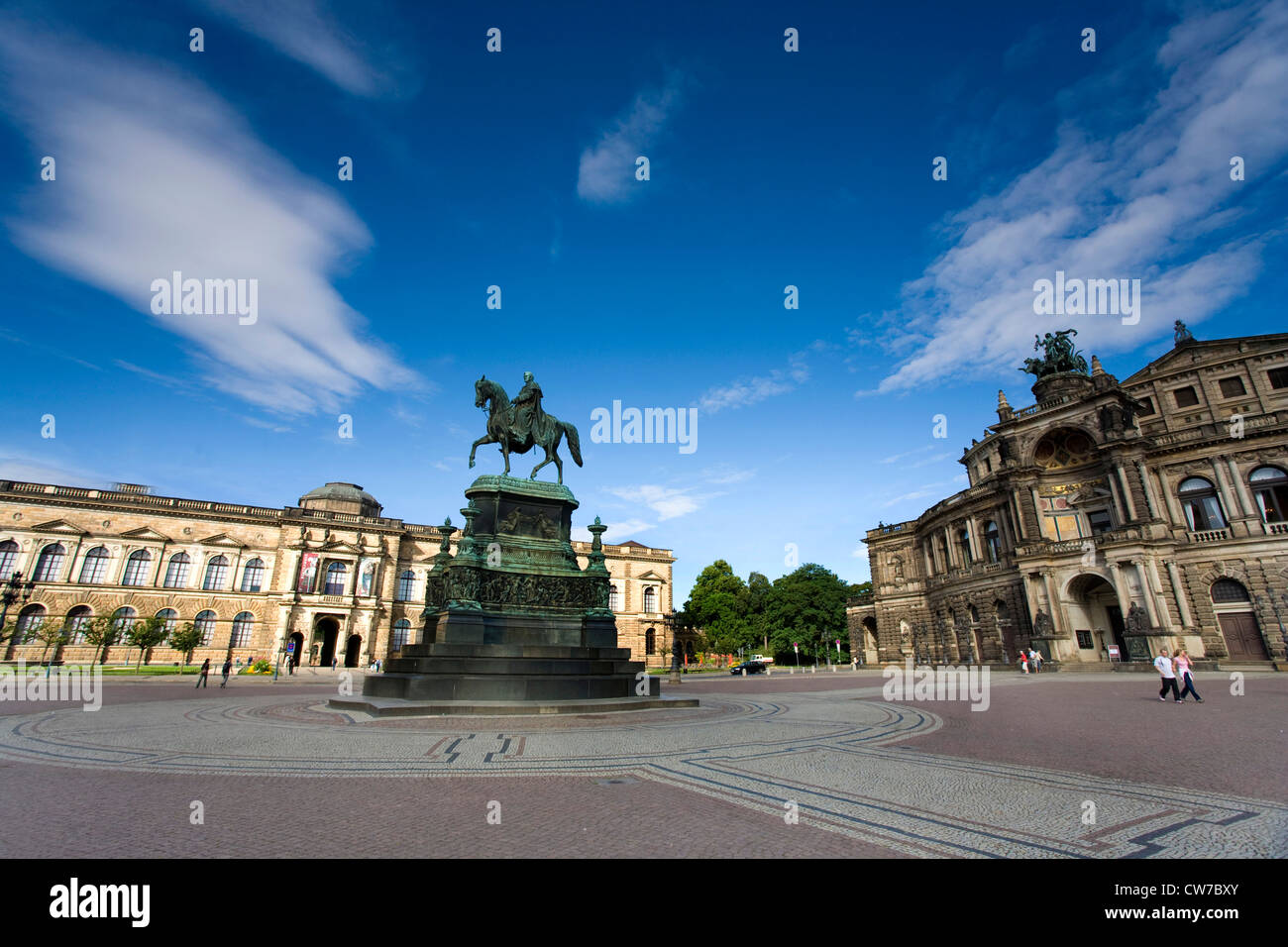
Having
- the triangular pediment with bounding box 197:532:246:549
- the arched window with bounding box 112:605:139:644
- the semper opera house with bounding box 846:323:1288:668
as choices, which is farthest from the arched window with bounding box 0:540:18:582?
the semper opera house with bounding box 846:323:1288:668

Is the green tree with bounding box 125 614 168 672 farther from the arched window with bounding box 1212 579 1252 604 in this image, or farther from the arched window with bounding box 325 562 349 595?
the arched window with bounding box 1212 579 1252 604

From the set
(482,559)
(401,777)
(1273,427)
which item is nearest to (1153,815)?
(401,777)

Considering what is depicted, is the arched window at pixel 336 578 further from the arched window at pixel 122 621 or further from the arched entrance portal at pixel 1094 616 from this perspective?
the arched entrance portal at pixel 1094 616

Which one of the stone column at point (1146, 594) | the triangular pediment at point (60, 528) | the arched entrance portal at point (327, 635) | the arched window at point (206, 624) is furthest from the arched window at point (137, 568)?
the stone column at point (1146, 594)

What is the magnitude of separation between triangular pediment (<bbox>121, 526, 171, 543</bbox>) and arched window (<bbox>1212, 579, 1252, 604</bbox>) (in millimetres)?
65961

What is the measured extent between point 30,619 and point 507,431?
45332 mm

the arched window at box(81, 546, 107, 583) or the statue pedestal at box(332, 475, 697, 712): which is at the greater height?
the arched window at box(81, 546, 107, 583)

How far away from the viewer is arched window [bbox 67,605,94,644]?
39406mm

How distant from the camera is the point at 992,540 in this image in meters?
38.7

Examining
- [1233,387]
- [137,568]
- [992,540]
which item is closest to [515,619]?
[992,540]

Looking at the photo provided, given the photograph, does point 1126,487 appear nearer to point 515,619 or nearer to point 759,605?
point 515,619

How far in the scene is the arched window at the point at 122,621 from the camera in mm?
37969

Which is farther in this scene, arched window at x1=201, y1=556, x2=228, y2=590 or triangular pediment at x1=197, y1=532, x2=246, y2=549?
triangular pediment at x1=197, y1=532, x2=246, y2=549
